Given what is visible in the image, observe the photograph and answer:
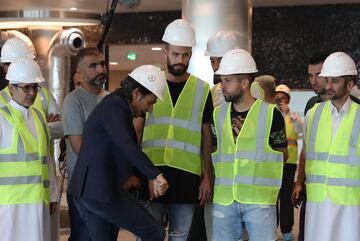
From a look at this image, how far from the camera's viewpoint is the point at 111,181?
4.19 m

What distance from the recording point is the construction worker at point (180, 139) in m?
4.69

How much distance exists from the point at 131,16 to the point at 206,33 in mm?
6422

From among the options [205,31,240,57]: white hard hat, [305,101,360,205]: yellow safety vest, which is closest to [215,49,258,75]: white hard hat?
[305,101,360,205]: yellow safety vest

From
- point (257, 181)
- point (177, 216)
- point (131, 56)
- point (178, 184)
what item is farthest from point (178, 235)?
point (131, 56)

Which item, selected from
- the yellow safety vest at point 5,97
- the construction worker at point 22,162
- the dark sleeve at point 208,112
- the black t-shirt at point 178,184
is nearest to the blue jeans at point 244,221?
the black t-shirt at point 178,184

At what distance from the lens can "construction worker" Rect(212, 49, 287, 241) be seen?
4.35 metres

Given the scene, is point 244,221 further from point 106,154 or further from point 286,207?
point 286,207

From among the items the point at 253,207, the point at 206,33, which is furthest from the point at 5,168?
the point at 206,33

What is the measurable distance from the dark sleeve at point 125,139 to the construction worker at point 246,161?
0.55 m

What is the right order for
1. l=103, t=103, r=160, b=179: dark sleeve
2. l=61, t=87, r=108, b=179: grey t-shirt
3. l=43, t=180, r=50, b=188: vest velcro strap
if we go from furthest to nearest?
l=61, t=87, r=108, b=179: grey t-shirt, l=43, t=180, r=50, b=188: vest velcro strap, l=103, t=103, r=160, b=179: dark sleeve

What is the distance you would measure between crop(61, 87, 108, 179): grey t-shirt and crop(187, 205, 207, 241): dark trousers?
90 cm

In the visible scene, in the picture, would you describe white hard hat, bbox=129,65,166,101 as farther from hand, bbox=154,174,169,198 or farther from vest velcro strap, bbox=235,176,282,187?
vest velcro strap, bbox=235,176,282,187

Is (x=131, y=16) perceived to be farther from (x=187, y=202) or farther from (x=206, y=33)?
(x=187, y=202)

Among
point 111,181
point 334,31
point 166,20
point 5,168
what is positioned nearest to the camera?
point 111,181
